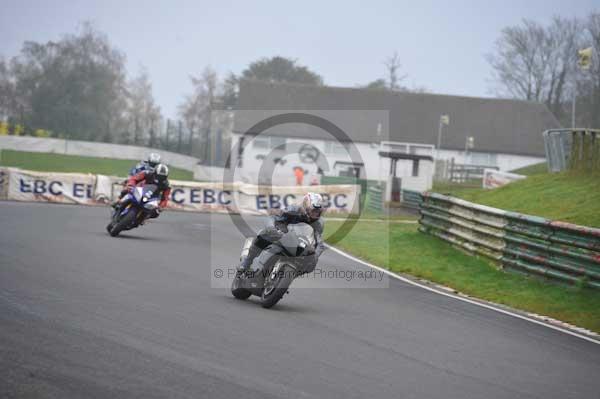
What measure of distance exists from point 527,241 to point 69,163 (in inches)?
1450

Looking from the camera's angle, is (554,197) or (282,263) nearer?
(282,263)

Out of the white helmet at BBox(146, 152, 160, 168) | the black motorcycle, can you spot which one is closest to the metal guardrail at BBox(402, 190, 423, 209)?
the white helmet at BBox(146, 152, 160, 168)

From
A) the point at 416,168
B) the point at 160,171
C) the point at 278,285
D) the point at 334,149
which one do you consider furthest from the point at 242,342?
the point at 334,149

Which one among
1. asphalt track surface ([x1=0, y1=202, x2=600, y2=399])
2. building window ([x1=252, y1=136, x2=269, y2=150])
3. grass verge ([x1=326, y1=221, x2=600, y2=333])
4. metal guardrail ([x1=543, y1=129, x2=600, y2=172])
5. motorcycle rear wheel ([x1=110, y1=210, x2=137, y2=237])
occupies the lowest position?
grass verge ([x1=326, y1=221, x2=600, y2=333])

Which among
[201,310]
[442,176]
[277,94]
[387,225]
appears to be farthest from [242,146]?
[201,310]

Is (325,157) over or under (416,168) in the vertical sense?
over

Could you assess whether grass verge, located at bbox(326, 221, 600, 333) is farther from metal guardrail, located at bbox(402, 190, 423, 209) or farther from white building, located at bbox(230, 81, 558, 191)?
white building, located at bbox(230, 81, 558, 191)

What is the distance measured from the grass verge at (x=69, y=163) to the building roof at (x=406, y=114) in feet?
53.9

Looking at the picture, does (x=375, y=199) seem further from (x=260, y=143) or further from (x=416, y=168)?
(x=260, y=143)

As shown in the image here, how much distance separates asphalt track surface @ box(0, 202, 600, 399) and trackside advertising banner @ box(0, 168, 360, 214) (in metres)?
15.8

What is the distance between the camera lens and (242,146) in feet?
217

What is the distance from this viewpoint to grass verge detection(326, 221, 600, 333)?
12.7 m

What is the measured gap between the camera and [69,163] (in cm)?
4750

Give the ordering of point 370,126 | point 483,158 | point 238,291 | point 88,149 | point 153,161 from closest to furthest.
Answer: point 238,291, point 153,161, point 88,149, point 370,126, point 483,158
